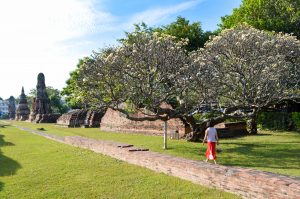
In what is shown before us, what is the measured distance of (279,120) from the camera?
2258cm

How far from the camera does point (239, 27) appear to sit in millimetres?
17328

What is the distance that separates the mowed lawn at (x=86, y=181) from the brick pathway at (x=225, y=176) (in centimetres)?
21

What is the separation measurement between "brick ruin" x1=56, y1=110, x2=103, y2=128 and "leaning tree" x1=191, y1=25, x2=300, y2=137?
60.8ft

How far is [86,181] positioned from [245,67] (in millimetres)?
10969

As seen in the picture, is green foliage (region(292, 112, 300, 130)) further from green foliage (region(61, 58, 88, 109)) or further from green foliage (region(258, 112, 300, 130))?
green foliage (region(61, 58, 88, 109))

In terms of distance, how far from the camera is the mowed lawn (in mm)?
7555

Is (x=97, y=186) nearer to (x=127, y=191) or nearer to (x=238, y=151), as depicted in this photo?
(x=127, y=191)

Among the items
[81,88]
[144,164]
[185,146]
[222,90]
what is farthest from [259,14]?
[144,164]

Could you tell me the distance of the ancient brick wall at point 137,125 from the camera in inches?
776

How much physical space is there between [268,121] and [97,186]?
17790 millimetres

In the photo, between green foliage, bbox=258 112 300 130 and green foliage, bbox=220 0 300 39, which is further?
green foliage, bbox=220 0 300 39

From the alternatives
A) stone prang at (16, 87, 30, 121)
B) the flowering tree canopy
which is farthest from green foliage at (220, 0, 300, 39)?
stone prang at (16, 87, 30, 121)

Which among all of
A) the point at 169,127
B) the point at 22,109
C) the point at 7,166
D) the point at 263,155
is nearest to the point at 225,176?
the point at 263,155

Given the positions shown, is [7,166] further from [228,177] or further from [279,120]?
[279,120]
